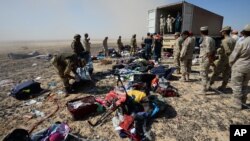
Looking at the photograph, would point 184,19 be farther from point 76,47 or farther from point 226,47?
point 76,47

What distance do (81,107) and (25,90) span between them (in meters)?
2.65

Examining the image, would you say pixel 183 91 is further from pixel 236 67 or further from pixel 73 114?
pixel 73 114

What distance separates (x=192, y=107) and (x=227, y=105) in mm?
971

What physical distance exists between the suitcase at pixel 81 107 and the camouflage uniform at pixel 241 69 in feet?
11.7

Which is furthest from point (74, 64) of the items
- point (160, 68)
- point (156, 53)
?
point (156, 53)

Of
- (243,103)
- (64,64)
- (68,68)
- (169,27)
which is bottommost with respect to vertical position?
(243,103)

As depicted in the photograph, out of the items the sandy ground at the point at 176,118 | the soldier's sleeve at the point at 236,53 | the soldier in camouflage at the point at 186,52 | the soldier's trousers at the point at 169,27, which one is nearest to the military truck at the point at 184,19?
the soldier's trousers at the point at 169,27

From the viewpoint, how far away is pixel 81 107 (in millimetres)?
4340

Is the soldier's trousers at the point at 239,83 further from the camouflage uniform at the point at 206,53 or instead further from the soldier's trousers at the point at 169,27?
the soldier's trousers at the point at 169,27

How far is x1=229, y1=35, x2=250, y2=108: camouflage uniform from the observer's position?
4.18 meters

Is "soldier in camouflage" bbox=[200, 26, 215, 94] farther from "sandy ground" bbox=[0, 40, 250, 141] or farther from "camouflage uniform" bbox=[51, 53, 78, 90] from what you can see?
"camouflage uniform" bbox=[51, 53, 78, 90]

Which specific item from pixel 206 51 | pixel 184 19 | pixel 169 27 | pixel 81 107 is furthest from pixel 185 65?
pixel 169 27

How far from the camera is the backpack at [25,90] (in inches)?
225

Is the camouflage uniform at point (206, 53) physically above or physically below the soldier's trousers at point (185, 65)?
above
